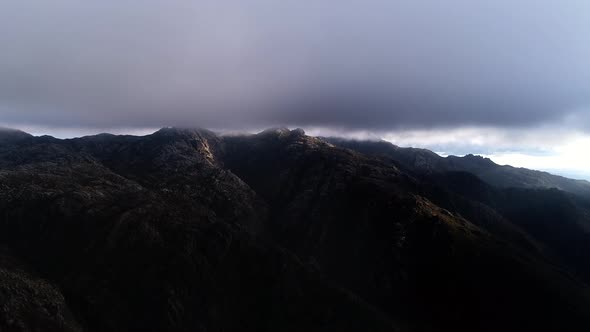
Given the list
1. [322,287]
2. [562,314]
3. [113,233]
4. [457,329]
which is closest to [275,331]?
[322,287]

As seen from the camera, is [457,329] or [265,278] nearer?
[457,329]

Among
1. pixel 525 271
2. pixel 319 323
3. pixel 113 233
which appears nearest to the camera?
pixel 319 323

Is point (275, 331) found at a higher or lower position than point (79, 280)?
lower

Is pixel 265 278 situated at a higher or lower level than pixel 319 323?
higher

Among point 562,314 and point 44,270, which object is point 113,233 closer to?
point 44,270

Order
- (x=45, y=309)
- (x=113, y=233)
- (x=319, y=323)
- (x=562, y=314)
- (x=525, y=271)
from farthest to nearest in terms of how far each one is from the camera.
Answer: (x=113, y=233)
(x=525, y=271)
(x=319, y=323)
(x=562, y=314)
(x=45, y=309)

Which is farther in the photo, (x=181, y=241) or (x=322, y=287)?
(x=181, y=241)

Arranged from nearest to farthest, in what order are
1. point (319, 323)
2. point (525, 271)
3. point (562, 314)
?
point (562, 314)
point (319, 323)
point (525, 271)

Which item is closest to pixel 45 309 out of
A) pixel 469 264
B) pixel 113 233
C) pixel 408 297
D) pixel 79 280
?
pixel 79 280

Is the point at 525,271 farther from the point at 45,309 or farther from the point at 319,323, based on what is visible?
the point at 45,309

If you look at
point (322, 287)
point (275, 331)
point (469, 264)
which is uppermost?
point (469, 264)
